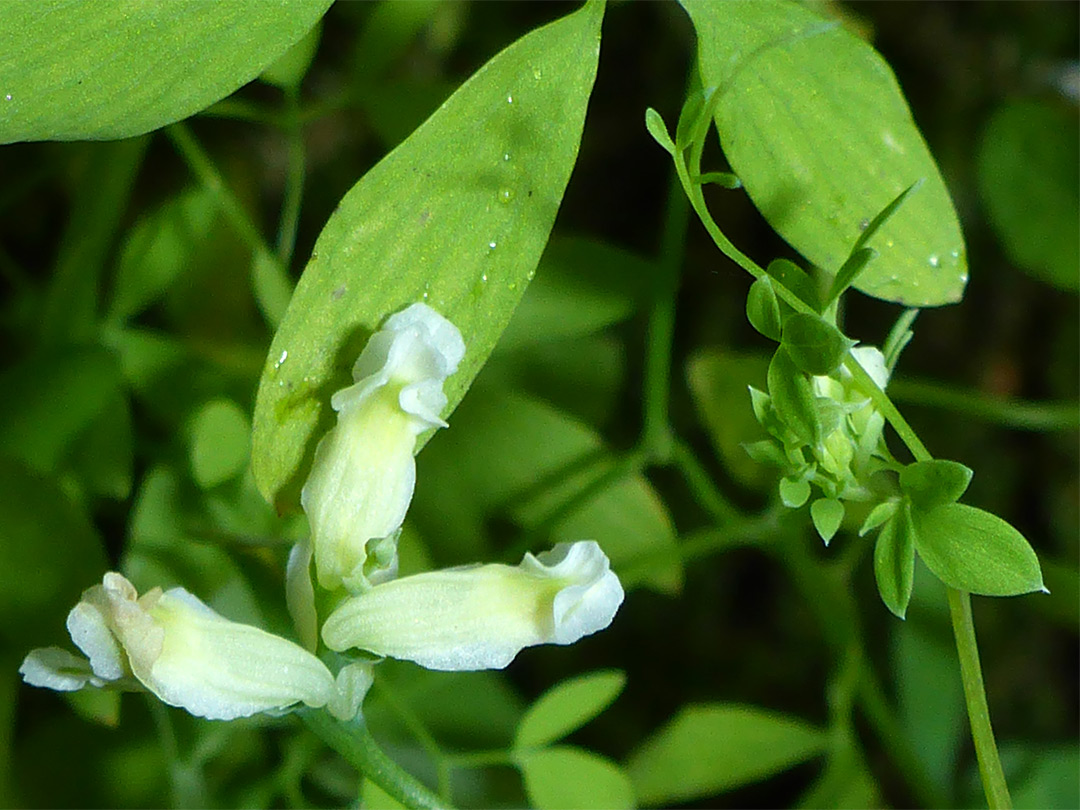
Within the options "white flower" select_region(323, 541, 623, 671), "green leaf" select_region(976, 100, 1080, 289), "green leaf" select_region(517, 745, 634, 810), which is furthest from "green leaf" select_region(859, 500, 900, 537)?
"green leaf" select_region(976, 100, 1080, 289)

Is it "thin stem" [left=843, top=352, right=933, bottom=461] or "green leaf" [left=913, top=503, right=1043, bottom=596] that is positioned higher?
"thin stem" [left=843, top=352, right=933, bottom=461]

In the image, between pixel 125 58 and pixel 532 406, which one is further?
pixel 532 406

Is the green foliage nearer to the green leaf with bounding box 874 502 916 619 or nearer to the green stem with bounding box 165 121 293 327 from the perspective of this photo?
the green leaf with bounding box 874 502 916 619

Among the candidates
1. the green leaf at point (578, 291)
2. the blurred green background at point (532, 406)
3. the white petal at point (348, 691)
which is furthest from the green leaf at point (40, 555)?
the green leaf at point (578, 291)

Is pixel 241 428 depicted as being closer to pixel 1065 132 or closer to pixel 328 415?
pixel 328 415

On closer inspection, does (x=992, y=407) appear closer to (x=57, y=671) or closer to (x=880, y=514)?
(x=880, y=514)

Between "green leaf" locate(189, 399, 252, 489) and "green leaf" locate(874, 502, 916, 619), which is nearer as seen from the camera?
"green leaf" locate(874, 502, 916, 619)

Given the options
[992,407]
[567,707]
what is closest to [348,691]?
[567,707]
